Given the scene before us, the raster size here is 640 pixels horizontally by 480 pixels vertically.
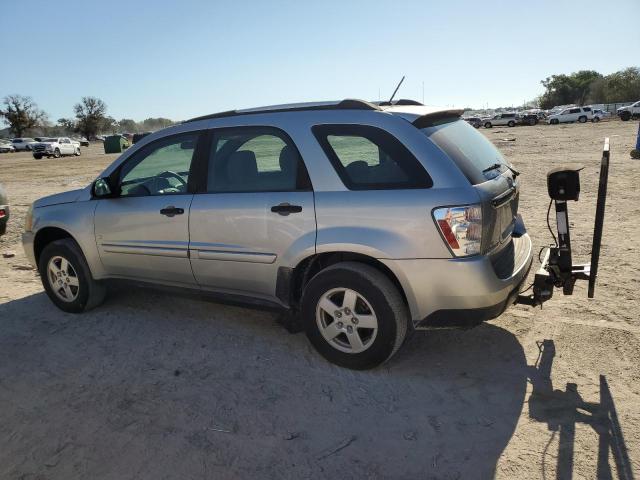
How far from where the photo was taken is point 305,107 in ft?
12.2

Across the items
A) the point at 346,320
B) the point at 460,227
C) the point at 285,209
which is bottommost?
the point at 346,320

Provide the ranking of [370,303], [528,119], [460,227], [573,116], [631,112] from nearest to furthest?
[460,227], [370,303], [631,112], [573,116], [528,119]

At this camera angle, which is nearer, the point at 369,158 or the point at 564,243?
the point at 369,158

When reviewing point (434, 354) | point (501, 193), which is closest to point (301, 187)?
point (501, 193)

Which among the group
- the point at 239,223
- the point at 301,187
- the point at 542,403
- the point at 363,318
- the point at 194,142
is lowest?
the point at 542,403

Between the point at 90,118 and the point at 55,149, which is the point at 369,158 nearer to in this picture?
the point at 55,149

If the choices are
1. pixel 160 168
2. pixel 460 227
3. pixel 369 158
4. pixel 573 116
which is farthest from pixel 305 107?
pixel 573 116

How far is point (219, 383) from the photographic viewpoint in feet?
11.3

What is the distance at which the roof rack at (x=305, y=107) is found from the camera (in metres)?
3.47

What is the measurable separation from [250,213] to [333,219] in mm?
679

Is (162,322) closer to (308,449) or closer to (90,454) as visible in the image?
(90,454)

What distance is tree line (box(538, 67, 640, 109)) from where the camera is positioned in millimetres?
74625

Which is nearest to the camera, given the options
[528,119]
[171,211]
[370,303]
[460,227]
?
[460,227]

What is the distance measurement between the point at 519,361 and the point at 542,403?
54cm
